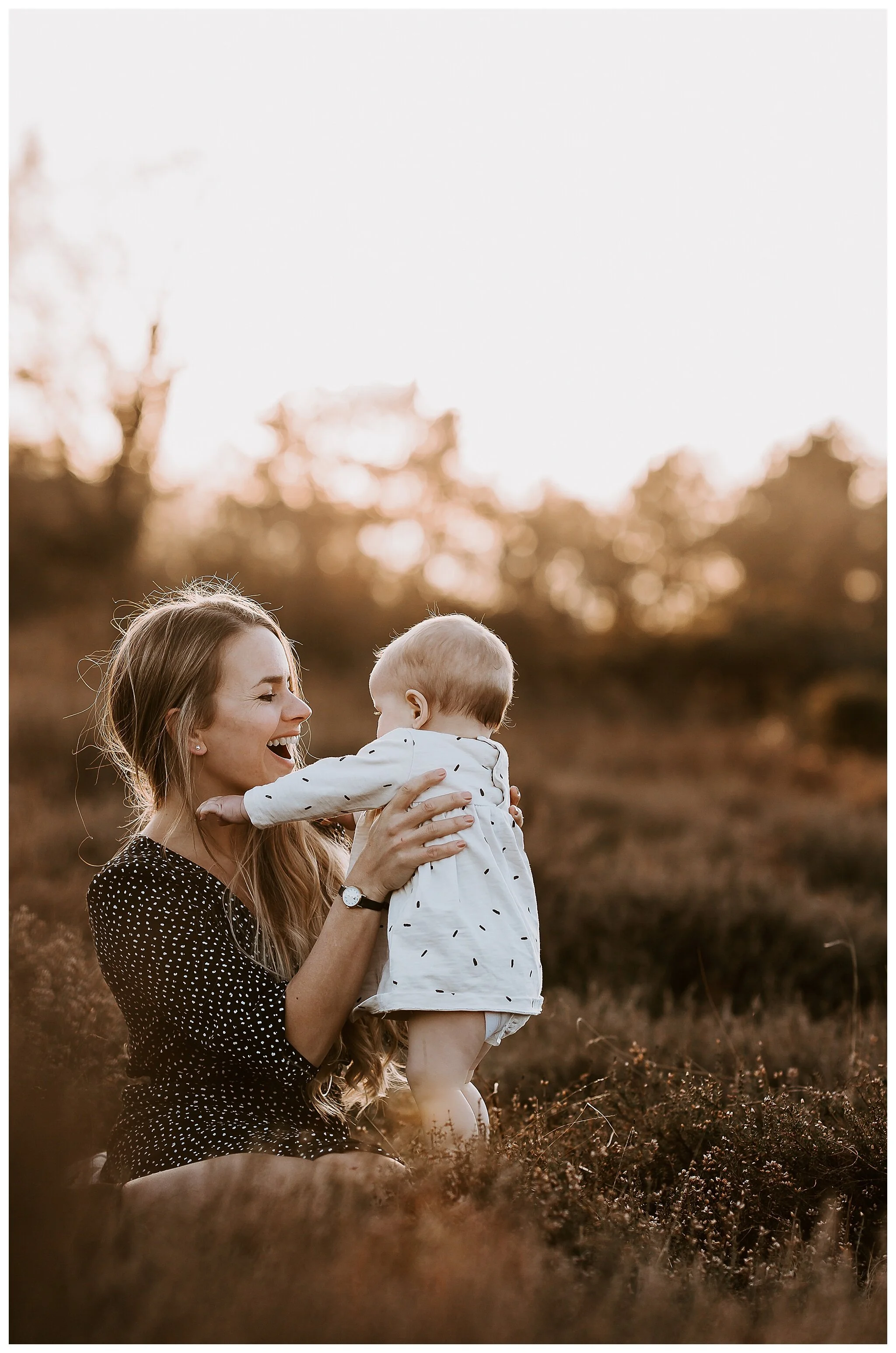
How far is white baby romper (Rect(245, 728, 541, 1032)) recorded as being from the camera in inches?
100

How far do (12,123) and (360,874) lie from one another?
8.75 ft

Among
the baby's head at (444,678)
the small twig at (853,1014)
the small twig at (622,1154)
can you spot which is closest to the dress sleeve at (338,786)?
the baby's head at (444,678)

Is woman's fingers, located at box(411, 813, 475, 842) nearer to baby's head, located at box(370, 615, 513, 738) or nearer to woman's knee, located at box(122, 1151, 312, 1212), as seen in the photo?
baby's head, located at box(370, 615, 513, 738)

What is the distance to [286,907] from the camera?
2.85 meters

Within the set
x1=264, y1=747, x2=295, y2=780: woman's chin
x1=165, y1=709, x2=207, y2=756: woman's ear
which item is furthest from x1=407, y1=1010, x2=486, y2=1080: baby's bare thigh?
x1=165, y1=709, x2=207, y2=756: woman's ear

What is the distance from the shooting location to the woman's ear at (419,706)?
277cm

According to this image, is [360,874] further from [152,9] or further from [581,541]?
[581,541]

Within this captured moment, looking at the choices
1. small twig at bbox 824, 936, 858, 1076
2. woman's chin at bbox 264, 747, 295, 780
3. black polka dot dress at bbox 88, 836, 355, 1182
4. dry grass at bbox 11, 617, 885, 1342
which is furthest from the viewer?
small twig at bbox 824, 936, 858, 1076

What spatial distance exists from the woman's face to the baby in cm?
12

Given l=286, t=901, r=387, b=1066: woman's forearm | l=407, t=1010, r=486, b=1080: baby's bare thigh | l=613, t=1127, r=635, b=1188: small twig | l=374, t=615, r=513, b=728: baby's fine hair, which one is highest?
l=374, t=615, r=513, b=728: baby's fine hair

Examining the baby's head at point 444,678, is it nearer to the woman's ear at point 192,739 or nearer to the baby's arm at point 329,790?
the baby's arm at point 329,790

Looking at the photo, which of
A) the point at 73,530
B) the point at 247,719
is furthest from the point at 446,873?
the point at 73,530

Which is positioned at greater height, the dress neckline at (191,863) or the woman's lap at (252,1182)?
the dress neckline at (191,863)

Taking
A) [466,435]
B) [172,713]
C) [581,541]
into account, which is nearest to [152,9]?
[172,713]
